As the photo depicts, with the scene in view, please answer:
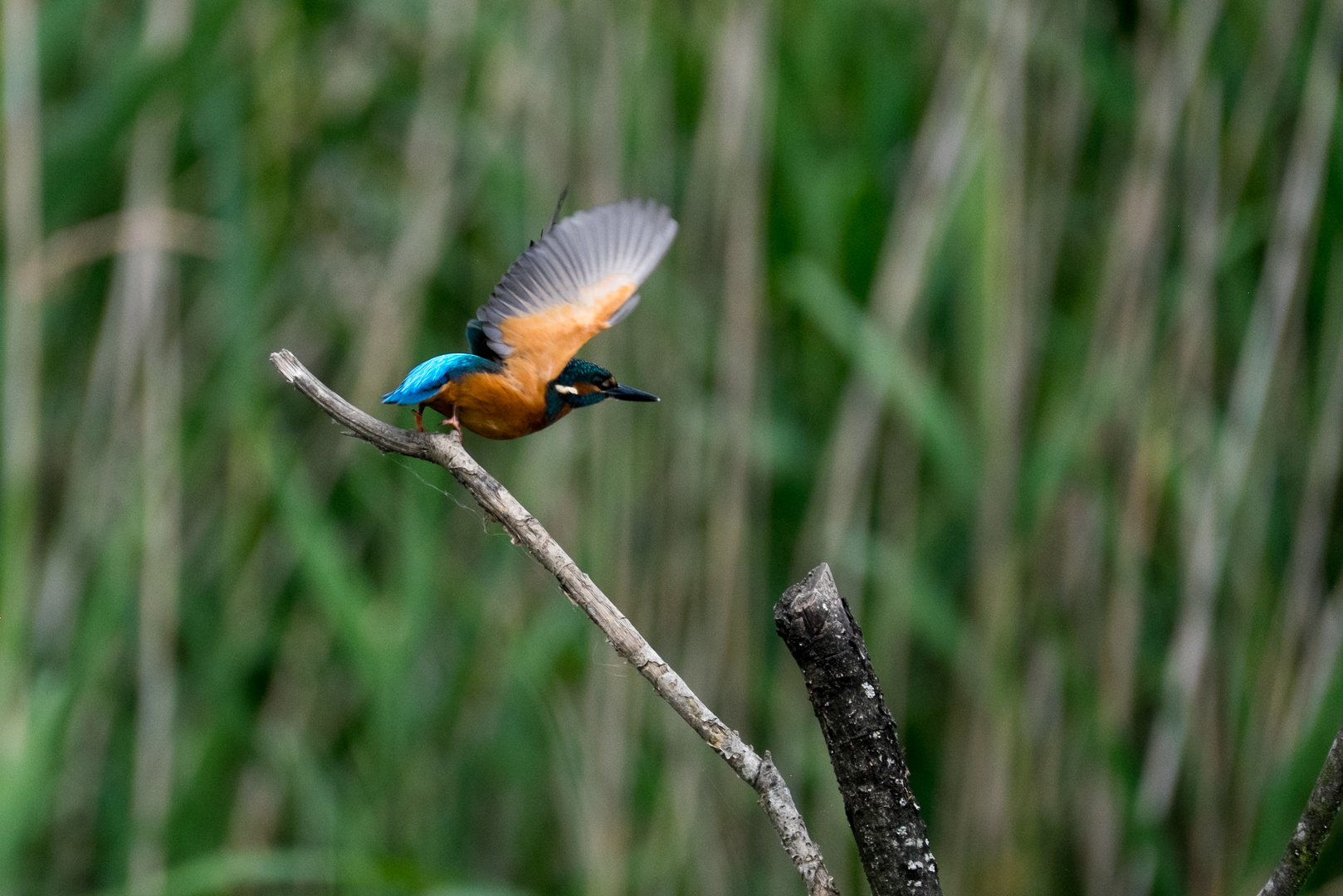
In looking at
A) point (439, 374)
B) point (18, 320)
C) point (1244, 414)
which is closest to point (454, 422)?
point (439, 374)

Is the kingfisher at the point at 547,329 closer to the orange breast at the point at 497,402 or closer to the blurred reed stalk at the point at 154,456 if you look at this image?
the orange breast at the point at 497,402

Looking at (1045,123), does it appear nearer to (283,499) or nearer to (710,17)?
(710,17)

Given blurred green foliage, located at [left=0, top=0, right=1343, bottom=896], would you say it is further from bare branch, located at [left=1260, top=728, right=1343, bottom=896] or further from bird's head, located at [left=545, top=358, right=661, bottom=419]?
bare branch, located at [left=1260, top=728, right=1343, bottom=896]

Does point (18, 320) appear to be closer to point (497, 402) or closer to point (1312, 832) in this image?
point (497, 402)

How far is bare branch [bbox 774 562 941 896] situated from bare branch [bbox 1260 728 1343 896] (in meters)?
0.15

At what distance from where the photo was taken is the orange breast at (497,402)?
3.23 feet

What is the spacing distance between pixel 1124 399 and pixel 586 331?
122cm

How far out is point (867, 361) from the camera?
5.86ft

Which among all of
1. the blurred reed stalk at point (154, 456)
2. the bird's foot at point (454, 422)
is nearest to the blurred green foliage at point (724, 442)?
the blurred reed stalk at point (154, 456)

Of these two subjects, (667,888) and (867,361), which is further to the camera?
(667,888)

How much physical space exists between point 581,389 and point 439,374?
0.15 metres

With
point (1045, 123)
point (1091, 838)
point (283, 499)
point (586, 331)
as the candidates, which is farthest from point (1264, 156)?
point (283, 499)

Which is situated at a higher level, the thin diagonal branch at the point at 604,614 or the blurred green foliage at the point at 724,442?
the blurred green foliage at the point at 724,442

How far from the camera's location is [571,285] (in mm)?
1138
